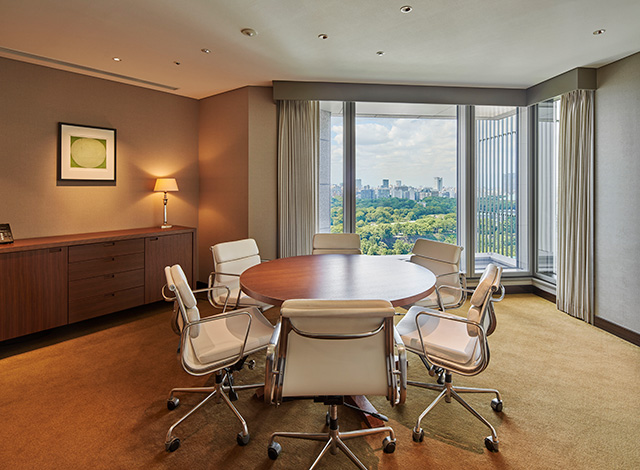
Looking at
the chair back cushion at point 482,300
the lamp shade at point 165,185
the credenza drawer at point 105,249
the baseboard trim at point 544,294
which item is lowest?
the baseboard trim at point 544,294

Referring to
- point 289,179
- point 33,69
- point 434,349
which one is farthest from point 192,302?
point 33,69

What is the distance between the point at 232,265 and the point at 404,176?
9.23 feet

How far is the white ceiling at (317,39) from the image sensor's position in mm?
2781

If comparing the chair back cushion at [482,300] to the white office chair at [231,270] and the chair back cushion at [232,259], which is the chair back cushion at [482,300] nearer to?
the white office chair at [231,270]

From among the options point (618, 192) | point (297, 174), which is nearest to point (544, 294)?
point (618, 192)

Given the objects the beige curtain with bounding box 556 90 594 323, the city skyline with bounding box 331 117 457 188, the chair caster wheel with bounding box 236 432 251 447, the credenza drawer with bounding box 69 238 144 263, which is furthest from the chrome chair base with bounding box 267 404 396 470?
the city skyline with bounding box 331 117 457 188

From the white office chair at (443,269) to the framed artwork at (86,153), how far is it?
12.1 ft

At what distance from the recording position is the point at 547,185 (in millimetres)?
4891

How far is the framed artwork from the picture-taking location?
412 cm

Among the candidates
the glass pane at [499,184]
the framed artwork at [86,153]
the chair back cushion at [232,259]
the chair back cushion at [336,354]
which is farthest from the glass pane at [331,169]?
the chair back cushion at [336,354]

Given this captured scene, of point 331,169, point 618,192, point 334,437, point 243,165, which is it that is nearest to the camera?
point 334,437

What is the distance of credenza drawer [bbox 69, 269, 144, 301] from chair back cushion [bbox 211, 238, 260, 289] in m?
1.38

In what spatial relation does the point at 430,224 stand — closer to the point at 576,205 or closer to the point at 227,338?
the point at 576,205

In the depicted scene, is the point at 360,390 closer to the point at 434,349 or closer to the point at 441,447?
the point at 434,349
